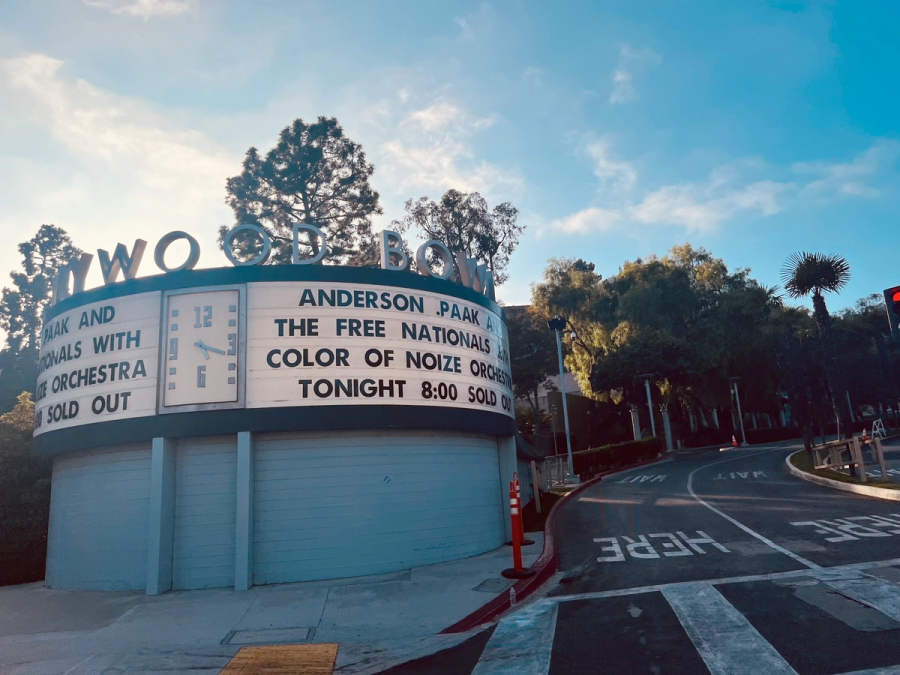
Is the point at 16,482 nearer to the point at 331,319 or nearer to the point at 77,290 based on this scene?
the point at 77,290

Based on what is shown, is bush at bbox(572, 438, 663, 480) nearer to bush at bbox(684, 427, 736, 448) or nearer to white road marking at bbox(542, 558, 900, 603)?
bush at bbox(684, 427, 736, 448)

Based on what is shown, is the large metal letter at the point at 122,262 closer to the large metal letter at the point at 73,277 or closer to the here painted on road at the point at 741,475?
the large metal letter at the point at 73,277

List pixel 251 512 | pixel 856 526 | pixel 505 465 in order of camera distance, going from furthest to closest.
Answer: pixel 505 465
pixel 856 526
pixel 251 512

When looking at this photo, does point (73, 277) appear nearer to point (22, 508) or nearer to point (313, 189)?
point (22, 508)

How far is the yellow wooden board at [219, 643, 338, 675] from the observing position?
7492 millimetres

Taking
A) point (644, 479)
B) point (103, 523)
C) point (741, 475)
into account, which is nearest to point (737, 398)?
point (741, 475)

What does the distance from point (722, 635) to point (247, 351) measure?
9958 millimetres

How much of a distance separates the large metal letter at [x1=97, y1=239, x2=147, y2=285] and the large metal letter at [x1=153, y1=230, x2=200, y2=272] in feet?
2.88

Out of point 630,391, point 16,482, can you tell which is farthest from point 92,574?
point 630,391

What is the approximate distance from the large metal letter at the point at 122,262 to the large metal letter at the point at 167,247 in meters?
0.88

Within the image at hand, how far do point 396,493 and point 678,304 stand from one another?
47.2m

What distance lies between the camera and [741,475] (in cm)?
3014

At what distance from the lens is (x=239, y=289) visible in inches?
531

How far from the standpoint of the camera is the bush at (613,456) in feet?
110
